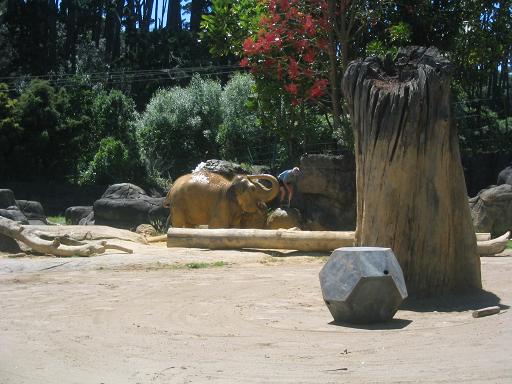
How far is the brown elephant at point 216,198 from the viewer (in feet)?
52.7

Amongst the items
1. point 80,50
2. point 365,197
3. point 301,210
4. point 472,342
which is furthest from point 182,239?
point 80,50

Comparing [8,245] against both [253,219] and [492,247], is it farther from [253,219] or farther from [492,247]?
[492,247]

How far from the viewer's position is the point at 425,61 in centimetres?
881

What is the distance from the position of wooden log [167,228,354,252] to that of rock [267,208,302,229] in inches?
127

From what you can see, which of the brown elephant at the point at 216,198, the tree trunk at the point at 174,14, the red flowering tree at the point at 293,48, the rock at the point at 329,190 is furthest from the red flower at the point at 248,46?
the tree trunk at the point at 174,14

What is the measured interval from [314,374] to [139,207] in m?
15.8

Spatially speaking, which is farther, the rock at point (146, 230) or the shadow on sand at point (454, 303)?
the rock at point (146, 230)

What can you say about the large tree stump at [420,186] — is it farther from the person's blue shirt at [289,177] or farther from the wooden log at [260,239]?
the person's blue shirt at [289,177]

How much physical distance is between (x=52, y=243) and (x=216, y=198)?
161 inches

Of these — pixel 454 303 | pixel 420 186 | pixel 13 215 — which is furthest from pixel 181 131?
pixel 454 303

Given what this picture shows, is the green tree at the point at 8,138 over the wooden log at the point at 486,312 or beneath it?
over

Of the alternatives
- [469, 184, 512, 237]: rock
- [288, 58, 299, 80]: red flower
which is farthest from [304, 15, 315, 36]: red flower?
[469, 184, 512, 237]: rock

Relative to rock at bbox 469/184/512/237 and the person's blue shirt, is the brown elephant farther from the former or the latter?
rock at bbox 469/184/512/237

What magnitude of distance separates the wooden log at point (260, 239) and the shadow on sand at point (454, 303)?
4284 mm
